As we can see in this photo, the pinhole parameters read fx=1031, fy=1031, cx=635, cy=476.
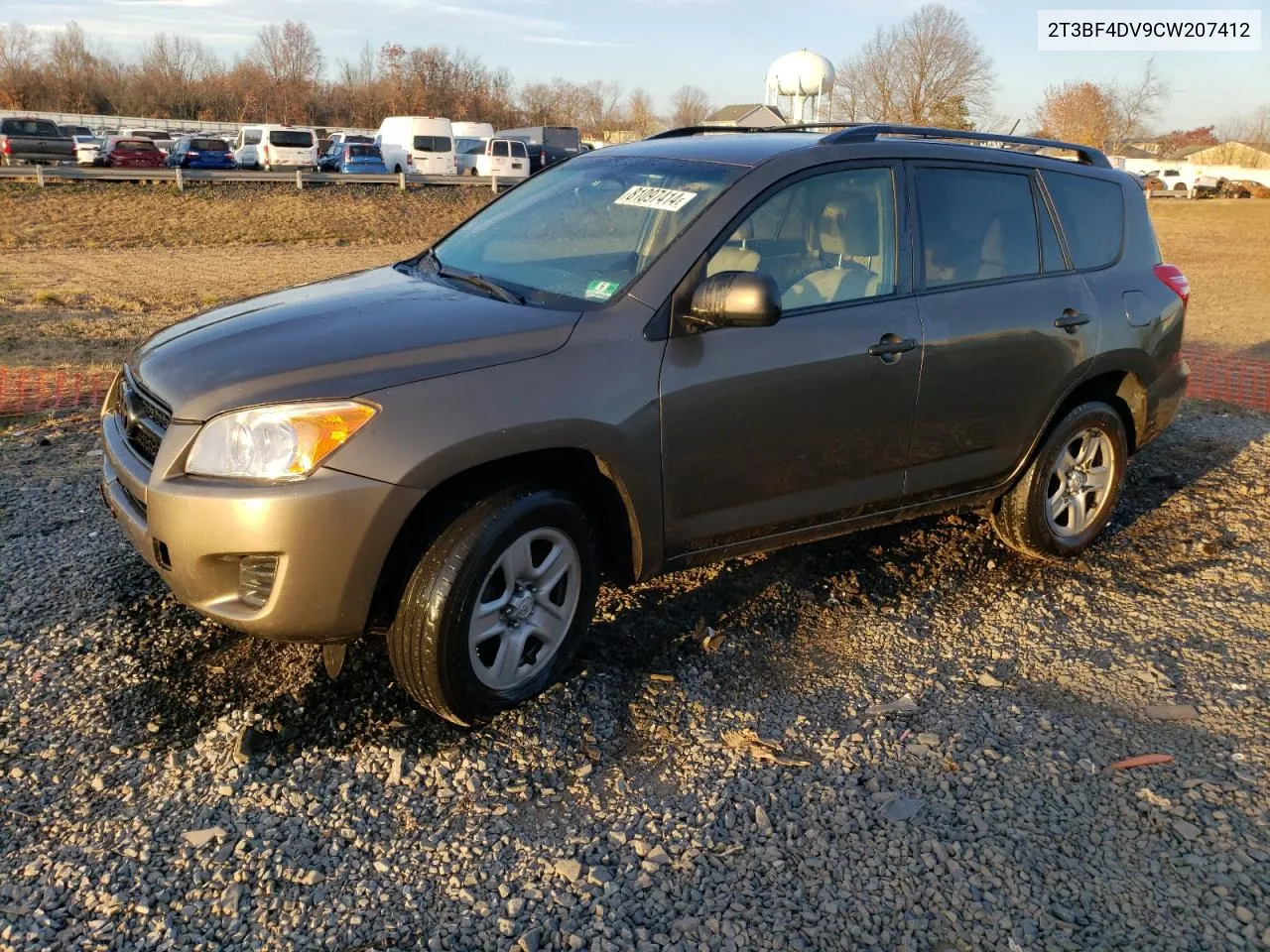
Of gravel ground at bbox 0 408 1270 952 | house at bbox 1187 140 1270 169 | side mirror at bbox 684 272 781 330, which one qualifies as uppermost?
house at bbox 1187 140 1270 169

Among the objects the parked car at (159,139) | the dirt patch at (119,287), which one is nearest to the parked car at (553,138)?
the parked car at (159,139)

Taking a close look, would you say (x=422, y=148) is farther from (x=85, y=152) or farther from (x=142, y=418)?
(x=142, y=418)

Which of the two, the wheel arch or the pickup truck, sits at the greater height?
the pickup truck

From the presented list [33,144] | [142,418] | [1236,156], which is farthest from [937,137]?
[1236,156]

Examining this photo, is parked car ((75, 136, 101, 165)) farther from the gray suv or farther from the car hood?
the car hood

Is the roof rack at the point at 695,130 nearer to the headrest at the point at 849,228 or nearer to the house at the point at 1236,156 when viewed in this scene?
the headrest at the point at 849,228

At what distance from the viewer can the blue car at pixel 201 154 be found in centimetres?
3541

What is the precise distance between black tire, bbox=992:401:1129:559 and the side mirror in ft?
6.15

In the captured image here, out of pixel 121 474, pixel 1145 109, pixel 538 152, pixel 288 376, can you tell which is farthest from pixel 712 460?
pixel 1145 109

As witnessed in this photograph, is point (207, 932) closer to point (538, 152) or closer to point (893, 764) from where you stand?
point (893, 764)

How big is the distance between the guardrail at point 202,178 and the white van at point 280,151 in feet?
19.8

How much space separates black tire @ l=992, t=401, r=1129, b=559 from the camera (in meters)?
4.66

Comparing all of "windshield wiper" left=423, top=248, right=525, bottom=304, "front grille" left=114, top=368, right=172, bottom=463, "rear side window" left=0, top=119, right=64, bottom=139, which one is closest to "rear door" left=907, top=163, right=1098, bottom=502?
"windshield wiper" left=423, top=248, right=525, bottom=304

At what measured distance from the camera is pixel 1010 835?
2.91 m
